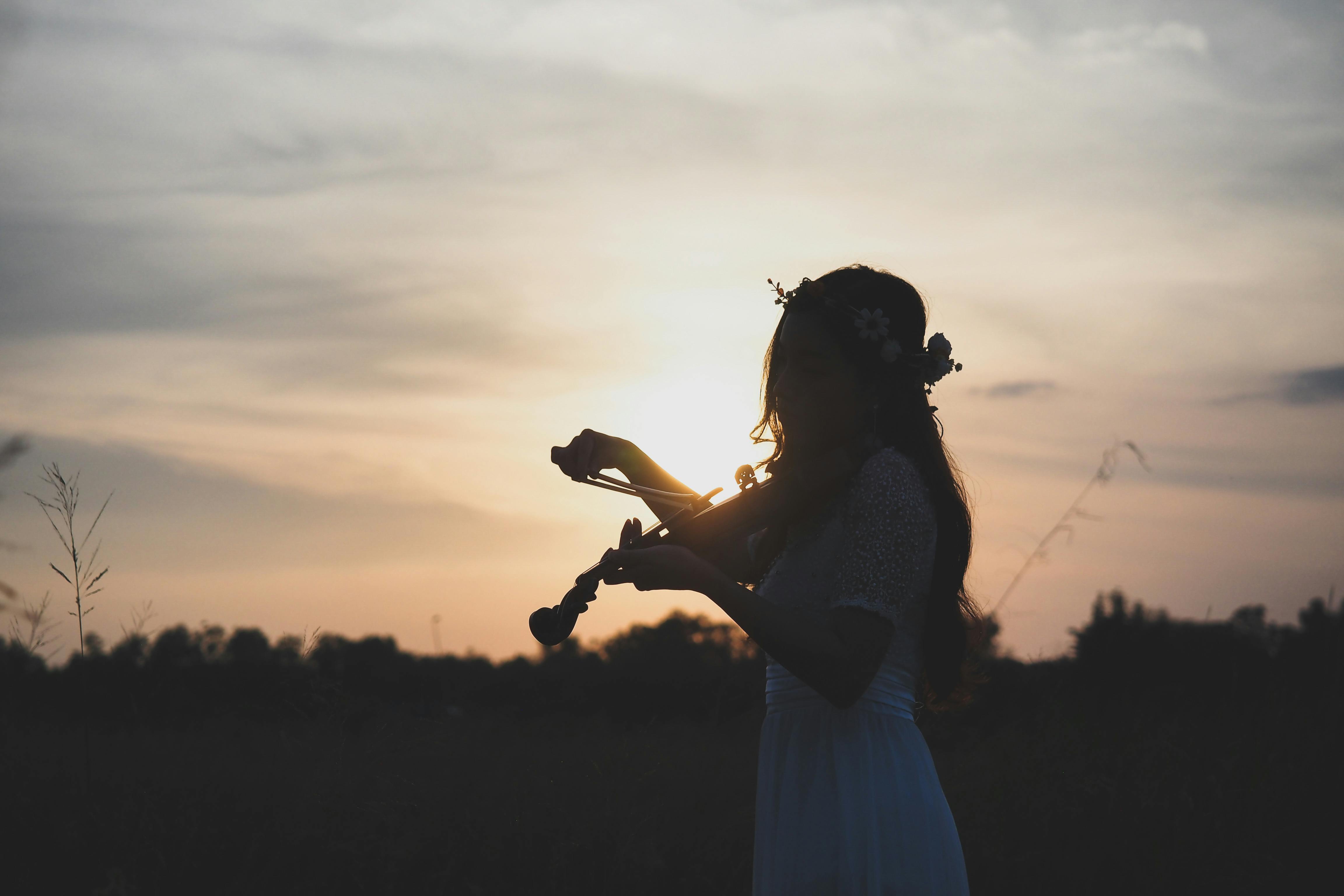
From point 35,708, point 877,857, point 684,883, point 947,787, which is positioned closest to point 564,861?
point 684,883

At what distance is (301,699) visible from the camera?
14.2 ft

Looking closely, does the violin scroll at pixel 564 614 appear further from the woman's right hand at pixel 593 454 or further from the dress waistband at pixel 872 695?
the woman's right hand at pixel 593 454

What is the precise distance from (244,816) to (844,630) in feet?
9.27

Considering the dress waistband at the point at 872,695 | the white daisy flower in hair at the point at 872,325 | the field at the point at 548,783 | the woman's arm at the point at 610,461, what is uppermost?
the white daisy flower in hair at the point at 872,325

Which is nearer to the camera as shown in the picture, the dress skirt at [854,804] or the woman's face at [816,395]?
the dress skirt at [854,804]

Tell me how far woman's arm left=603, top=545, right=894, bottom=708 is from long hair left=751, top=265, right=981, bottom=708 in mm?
402

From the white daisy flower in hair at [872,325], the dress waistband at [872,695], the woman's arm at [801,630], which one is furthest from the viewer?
the white daisy flower in hair at [872,325]

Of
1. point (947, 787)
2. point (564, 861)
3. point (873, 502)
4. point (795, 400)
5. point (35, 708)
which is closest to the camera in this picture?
point (873, 502)

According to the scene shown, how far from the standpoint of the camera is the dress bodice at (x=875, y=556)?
2.08 metres

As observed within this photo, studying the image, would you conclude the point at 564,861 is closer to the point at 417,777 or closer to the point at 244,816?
the point at 417,777

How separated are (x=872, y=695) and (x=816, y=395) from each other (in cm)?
72

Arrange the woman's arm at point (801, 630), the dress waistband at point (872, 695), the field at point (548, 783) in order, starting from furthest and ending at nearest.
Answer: the field at point (548, 783) → the dress waistband at point (872, 695) → the woman's arm at point (801, 630)

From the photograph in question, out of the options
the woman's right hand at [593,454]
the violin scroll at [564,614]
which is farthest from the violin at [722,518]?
the woman's right hand at [593,454]

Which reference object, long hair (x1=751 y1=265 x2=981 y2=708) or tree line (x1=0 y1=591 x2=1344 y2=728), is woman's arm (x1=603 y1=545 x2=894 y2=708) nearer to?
long hair (x1=751 y1=265 x2=981 y2=708)
